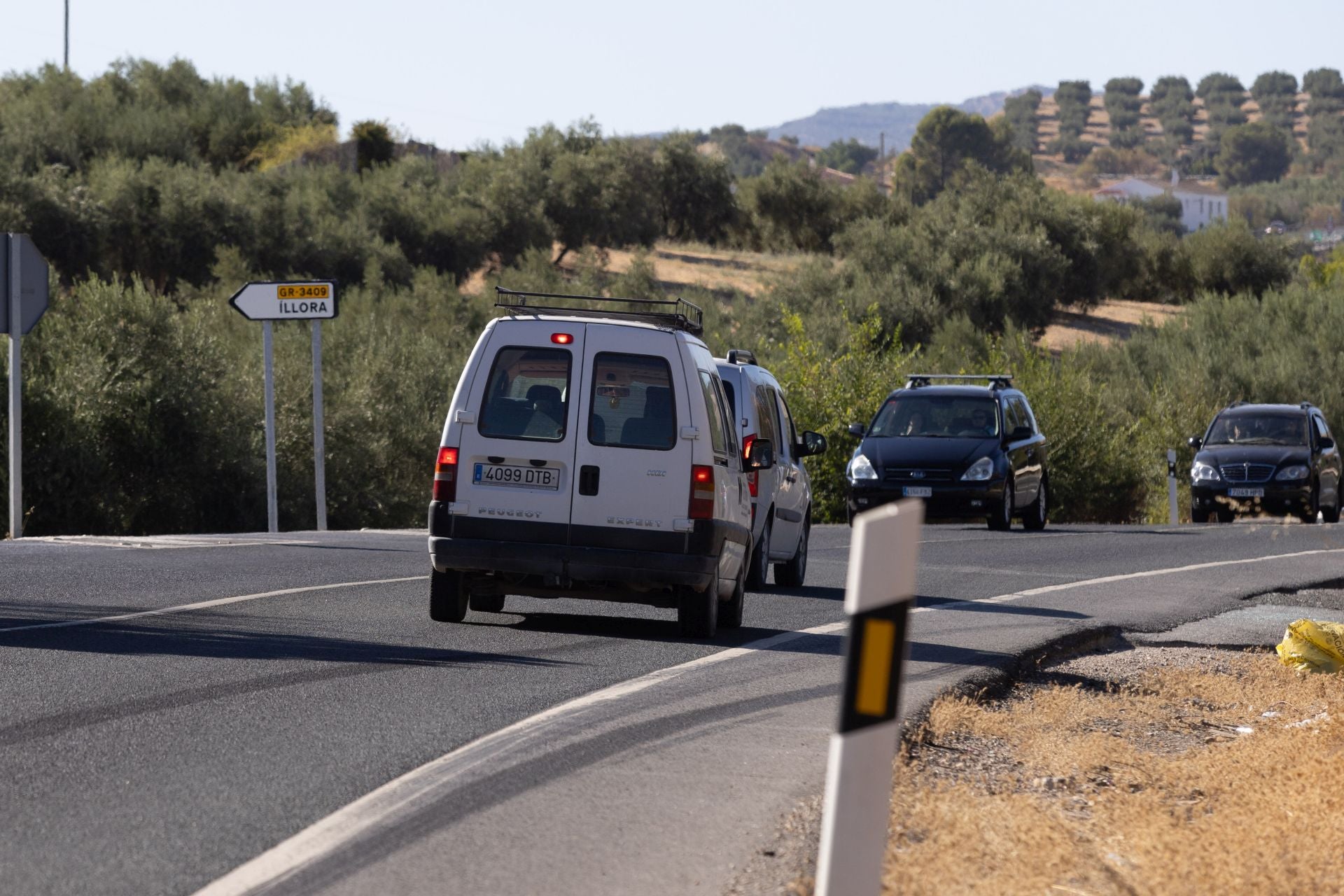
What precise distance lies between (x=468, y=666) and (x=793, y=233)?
8352 cm

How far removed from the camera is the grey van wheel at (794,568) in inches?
588

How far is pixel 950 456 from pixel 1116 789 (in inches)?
642

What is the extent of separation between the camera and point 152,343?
31.6 m

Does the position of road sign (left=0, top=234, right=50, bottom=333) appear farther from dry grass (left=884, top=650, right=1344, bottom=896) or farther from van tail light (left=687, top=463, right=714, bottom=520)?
dry grass (left=884, top=650, right=1344, bottom=896)

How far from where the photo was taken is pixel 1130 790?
6.84 meters

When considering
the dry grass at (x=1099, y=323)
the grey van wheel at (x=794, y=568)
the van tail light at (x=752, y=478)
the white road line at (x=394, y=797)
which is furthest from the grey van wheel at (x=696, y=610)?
the dry grass at (x=1099, y=323)

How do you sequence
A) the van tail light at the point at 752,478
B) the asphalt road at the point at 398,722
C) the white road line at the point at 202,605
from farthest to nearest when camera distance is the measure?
the van tail light at the point at 752,478, the white road line at the point at 202,605, the asphalt road at the point at 398,722

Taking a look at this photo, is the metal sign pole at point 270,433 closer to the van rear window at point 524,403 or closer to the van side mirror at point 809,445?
the van side mirror at point 809,445

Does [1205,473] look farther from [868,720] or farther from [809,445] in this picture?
[868,720]

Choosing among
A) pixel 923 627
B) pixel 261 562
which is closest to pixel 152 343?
pixel 261 562

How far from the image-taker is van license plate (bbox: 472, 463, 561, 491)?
10.6 meters

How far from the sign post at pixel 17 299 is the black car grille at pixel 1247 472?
17.7 meters

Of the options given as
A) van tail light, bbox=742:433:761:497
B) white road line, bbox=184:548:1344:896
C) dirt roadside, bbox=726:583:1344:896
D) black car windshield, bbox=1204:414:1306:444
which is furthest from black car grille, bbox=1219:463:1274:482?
white road line, bbox=184:548:1344:896

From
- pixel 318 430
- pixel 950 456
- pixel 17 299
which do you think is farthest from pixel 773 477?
pixel 950 456
